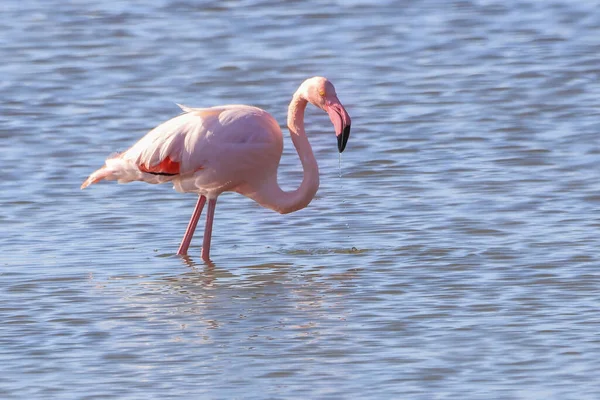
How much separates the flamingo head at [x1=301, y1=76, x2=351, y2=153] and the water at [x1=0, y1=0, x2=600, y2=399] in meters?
0.76

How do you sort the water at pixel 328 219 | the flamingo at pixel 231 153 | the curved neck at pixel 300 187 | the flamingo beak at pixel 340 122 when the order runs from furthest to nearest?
the curved neck at pixel 300 187 → the flamingo at pixel 231 153 → the flamingo beak at pixel 340 122 → the water at pixel 328 219

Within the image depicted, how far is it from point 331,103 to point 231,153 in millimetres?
667

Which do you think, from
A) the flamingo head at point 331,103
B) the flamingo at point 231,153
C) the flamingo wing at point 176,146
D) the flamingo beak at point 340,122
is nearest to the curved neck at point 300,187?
the flamingo at point 231,153

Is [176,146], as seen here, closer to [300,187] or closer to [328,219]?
[300,187]

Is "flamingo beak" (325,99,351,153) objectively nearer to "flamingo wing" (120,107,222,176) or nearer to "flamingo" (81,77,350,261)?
"flamingo" (81,77,350,261)

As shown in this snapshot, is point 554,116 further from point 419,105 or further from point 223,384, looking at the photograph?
point 223,384

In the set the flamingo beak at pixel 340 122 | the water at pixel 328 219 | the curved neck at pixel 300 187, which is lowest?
the water at pixel 328 219

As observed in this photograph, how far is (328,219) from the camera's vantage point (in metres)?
9.90

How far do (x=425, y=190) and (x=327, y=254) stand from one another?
5.30 ft

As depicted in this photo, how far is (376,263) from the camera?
28.1 ft

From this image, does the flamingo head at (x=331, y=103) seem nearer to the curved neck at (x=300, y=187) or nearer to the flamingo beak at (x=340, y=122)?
the flamingo beak at (x=340, y=122)

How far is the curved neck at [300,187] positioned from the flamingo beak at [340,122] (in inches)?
10.8

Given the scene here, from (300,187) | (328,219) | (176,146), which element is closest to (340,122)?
(300,187)

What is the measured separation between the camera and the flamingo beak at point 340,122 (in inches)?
340
